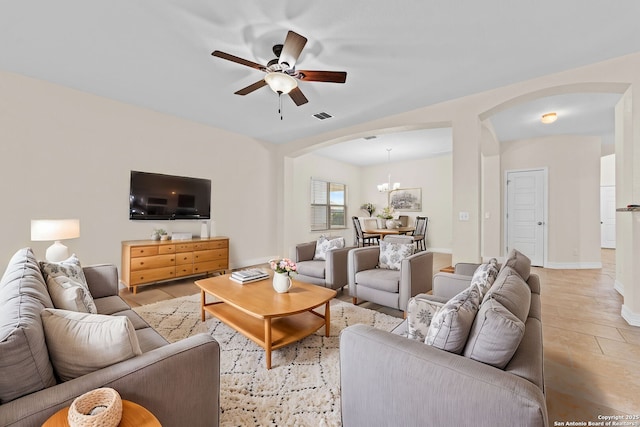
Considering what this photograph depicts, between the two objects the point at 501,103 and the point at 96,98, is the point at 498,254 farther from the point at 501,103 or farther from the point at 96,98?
the point at 96,98

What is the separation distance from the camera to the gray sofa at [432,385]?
892mm

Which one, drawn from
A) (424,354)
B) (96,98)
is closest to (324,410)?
(424,354)

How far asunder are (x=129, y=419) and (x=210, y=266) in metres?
3.82

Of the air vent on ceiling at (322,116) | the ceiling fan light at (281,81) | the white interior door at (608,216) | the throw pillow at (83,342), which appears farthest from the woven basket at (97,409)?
the white interior door at (608,216)

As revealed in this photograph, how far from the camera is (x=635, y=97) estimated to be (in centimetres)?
267

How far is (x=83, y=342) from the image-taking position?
0.98 m

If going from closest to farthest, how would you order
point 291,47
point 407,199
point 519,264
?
point 519,264 → point 291,47 → point 407,199

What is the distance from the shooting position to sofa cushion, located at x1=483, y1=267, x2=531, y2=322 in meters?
1.20

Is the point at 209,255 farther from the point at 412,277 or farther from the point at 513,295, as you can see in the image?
the point at 513,295

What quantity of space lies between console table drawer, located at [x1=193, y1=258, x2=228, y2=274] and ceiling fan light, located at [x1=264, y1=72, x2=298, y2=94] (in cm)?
303

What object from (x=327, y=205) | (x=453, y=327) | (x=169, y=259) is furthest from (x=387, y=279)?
(x=327, y=205)

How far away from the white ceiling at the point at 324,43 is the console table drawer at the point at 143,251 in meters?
2.03

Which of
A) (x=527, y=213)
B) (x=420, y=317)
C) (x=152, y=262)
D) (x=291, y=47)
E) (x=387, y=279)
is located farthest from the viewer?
(x=527, y=213)

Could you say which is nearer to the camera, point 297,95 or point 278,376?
point 278,376
